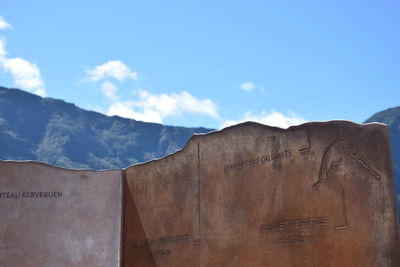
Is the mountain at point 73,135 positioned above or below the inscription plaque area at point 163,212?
above

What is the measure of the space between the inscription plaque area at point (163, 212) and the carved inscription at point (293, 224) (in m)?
1.33

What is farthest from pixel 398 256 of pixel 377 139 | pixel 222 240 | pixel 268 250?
pixel 222 240

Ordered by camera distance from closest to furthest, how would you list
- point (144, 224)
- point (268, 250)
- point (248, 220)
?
point (268, 250) < point (248, 220) < point (144, 224)

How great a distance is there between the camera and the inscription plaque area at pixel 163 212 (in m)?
7.30

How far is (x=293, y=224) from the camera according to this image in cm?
579

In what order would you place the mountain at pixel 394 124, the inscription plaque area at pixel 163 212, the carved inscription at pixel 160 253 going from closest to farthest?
the inscription plaque area at pixel 163 212 → the carved inscription at pixel 160 253 → the mountain at pixel 394 124

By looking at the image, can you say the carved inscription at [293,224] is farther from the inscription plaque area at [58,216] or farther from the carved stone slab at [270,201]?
the inscription plaque area at [58,216]

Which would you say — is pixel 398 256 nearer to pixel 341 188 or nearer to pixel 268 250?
pixel 341 188

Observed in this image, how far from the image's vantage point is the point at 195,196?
7.32 metres

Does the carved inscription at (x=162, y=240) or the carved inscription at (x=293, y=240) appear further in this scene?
the carved inscription at (x=162, y=240)

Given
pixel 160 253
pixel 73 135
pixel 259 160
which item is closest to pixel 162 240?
pixel 160 253

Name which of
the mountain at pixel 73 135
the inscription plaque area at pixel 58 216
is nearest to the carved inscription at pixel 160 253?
the inscription plaque area at pixel 58 216

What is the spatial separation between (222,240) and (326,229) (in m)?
1.68

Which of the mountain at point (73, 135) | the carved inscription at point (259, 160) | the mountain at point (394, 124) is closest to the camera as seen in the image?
the carved inscription at point (259, 160)
